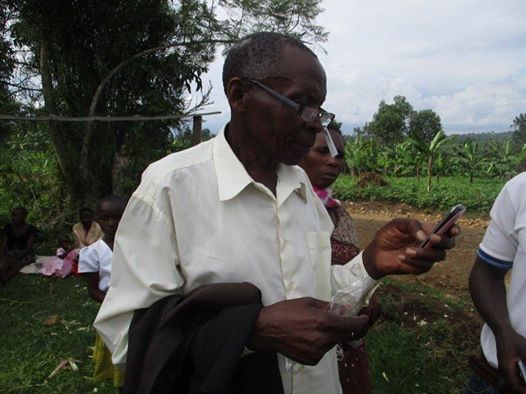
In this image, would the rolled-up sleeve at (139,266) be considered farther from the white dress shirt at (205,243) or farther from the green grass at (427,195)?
the green grass at (427,195)

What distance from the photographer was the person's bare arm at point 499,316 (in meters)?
1.57

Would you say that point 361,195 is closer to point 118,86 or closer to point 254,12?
point 254,12

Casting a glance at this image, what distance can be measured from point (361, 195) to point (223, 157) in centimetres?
1538

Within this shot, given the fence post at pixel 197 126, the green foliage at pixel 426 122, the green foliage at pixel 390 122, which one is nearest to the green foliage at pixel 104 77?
the fence post at pixel 197 126

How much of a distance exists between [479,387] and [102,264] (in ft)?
7.99

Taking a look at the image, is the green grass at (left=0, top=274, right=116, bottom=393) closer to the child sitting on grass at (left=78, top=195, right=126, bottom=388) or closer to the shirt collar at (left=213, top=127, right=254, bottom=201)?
the child sitting on grass at (left=78, top=195, right=126, bottom=388)

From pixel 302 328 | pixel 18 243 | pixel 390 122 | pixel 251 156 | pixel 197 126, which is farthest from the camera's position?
pixel 390 122

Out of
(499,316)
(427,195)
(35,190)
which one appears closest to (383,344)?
(499,316)

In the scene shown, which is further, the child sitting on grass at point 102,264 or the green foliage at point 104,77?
the green foliage at point 104,77

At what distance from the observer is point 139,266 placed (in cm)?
116

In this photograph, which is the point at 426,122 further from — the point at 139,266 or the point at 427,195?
the point at 139,266

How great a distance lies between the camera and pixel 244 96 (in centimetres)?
130

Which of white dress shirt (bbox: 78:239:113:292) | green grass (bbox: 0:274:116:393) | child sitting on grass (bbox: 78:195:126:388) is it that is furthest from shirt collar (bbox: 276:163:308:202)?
green grass (bbox: 0:274:116:393)

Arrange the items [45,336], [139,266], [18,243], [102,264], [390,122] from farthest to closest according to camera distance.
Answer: [390,122] → [18,243] → [45,336] → [102,264] → [139,266]
